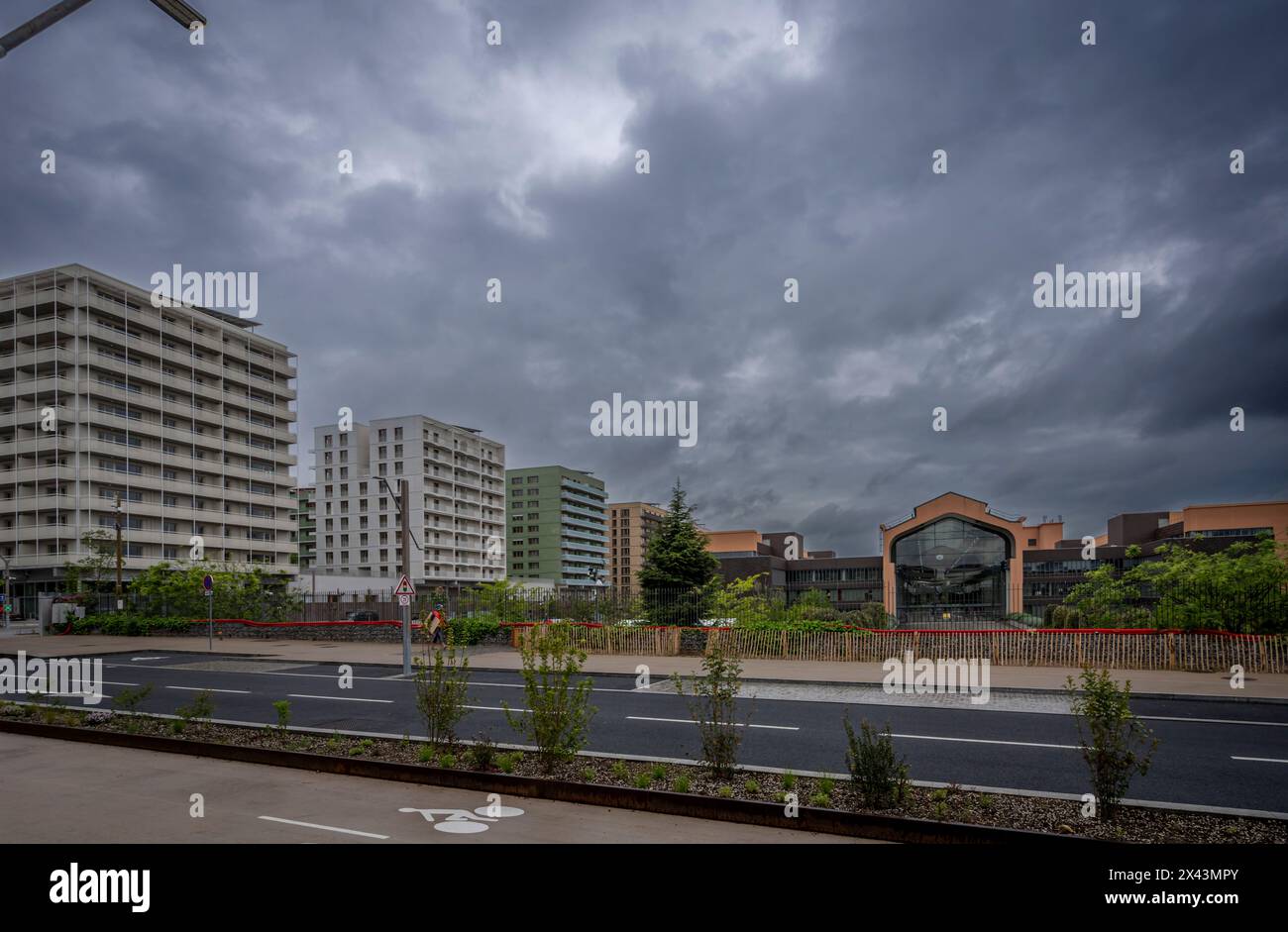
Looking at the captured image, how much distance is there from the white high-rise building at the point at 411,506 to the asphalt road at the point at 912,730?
8485cm

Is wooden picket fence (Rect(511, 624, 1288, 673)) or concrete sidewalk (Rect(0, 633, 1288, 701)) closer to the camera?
concrete sidewalk (Rect(0, 633, 1288, 701))

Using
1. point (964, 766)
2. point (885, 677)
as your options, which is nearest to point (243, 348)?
point (885, 677)

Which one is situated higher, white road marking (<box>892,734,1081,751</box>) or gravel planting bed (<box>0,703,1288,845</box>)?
gravel planting bed (<box>0,703,1288,845</box>)

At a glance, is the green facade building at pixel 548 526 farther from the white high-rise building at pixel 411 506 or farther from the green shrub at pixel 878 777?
the green shrub at pixel 878 777

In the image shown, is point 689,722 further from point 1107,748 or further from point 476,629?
point 476,629

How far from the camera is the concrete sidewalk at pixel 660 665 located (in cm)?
1691

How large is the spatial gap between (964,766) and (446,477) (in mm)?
105800

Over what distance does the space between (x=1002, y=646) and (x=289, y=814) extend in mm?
18948

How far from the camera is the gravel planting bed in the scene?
6859 millimetres

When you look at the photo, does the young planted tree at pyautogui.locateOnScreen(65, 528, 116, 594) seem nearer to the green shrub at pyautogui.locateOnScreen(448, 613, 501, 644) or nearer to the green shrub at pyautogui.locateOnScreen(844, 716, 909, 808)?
the green shrub at pyautogui.locateOnScreen(448, 613, 501, 644)

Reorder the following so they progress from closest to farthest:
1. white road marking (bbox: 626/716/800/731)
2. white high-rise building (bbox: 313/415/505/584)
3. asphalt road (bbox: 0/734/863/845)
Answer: asphalt road (bbox: 0/734/863/845) < white road marking (bbox: 626/716/800/731) < white high-rise building (bbox: 313/415/505/584)

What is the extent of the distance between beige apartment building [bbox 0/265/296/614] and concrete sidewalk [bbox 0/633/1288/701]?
32558mm
